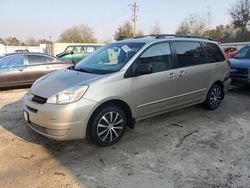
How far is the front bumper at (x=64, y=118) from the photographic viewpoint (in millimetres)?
3297

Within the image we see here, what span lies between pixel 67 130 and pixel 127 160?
0.94m

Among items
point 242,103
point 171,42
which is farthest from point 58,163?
point 242,103

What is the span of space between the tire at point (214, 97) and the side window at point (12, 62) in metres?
6.22

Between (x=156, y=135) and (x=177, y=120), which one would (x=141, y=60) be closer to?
(x=156, y=135)

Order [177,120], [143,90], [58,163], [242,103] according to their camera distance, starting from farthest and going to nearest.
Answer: [242,103] → [177,120] → [143,90] → [58,163]

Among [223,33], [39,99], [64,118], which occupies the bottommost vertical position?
[64,118]

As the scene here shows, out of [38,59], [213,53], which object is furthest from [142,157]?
[38,59]

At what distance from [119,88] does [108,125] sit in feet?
1.94

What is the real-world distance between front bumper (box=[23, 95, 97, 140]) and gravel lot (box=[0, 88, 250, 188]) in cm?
36

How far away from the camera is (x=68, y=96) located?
3.37 meters

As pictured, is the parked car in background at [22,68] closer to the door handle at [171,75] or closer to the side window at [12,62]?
the side window at [12,62]

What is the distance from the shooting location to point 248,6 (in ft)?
111

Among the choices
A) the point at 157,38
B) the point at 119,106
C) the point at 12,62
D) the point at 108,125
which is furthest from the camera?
the point at 12,62

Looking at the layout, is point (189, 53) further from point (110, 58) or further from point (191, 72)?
point (110, 58)
